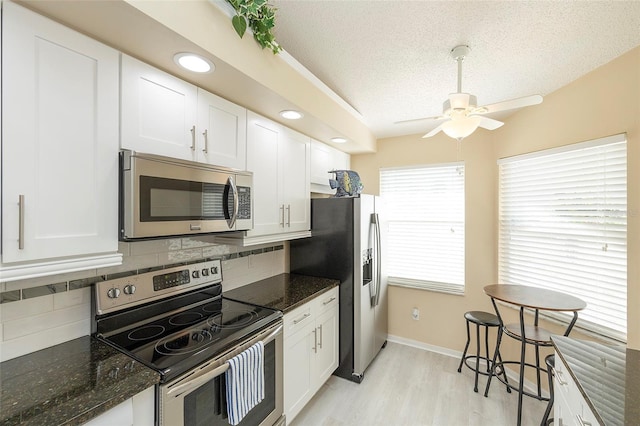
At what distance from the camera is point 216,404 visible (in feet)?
4.45

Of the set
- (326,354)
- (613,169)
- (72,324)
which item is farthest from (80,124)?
(613,169)

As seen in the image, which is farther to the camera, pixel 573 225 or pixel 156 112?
pixel 573 225

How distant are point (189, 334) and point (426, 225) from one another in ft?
8.94

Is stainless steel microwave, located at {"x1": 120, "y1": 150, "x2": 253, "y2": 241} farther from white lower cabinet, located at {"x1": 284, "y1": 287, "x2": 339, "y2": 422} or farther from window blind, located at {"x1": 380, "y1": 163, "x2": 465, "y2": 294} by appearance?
window blind, located at {"x1": 380, "y1": 163, "x2": 465, "y2": 294}

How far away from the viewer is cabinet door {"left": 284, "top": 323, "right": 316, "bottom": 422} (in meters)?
1.90

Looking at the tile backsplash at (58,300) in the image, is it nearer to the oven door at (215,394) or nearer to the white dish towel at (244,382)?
the oven door at (215,394)

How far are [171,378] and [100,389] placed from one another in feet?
0.77

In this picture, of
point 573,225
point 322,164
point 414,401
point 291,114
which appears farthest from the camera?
point 322,164

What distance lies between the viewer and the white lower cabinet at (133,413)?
95 centimetres

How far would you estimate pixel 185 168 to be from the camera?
4.71ft

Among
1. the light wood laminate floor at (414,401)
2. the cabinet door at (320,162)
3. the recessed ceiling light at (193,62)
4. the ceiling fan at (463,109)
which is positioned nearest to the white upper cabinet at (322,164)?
the cabinet door at (320,162)

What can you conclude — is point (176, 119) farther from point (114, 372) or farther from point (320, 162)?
point (320, 162)

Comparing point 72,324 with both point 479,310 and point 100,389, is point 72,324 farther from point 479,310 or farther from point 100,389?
point 479,310

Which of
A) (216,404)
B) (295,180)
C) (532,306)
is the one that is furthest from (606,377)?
(295,180)
